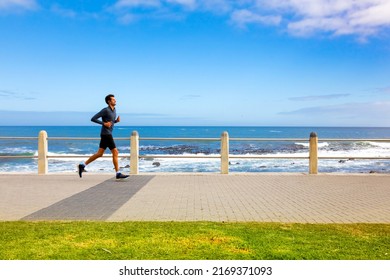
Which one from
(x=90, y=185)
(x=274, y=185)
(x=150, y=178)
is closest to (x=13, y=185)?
(x=90, y=185)

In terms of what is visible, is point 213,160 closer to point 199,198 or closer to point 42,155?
point 42,155

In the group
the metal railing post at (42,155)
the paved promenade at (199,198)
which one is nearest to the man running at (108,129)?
the paved promenade at (199,198)

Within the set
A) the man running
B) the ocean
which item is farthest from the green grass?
the ocean

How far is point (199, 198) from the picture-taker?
8.95 m

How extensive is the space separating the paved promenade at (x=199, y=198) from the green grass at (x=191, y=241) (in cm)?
71

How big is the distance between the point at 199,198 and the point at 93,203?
218 cm

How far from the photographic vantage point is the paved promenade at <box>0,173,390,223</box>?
7207 mm

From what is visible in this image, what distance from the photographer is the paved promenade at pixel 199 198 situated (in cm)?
721

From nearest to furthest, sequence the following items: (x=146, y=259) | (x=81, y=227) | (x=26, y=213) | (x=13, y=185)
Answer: (x=146, y=259) → (x=81, y=227) → (x=26, y=213) → (x=13, y=185)

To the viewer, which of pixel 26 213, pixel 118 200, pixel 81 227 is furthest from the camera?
pixel 118 200

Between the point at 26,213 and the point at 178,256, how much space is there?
12.7ft

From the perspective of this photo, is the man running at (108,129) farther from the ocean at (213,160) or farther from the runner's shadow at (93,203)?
the ocean at (213,160)

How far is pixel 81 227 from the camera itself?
607cm

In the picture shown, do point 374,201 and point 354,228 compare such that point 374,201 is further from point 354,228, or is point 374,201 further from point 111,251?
point 111,251
